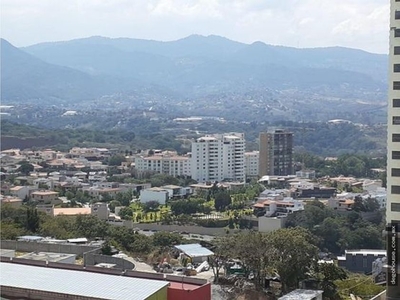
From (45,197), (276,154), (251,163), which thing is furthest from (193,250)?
(251,163)

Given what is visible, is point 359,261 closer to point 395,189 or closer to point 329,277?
point 329,277

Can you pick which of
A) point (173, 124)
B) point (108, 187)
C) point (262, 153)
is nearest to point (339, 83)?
point (173, 124)

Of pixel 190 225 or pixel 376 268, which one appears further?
pixel 190 225

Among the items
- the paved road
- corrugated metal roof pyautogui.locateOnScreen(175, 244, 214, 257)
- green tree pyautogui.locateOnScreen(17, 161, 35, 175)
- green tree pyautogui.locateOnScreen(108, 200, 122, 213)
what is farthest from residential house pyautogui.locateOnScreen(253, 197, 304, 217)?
green tree pyautogui.locateOnScreen(17, 161, 35, 175)

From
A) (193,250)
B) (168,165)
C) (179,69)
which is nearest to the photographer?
(193,250)

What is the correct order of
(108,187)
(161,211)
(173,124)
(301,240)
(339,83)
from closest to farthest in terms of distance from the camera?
(301,240) < (161,211) < (108,187) < (173,124) < (339,83)

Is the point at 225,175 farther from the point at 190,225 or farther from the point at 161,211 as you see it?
the point at 190,225

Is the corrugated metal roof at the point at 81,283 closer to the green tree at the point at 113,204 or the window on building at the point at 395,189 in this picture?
the window on building at the point at 395,189
